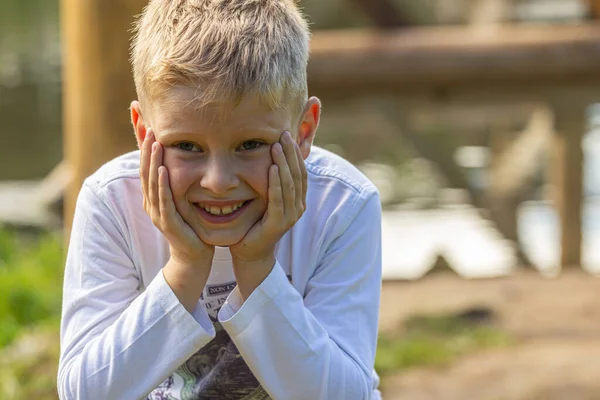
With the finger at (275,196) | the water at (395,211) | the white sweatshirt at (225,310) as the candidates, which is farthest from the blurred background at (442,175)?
the finger at (275,196)

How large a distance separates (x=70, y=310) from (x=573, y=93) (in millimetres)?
3699

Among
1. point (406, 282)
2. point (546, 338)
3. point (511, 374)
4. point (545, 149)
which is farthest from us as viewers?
point (545, 149)

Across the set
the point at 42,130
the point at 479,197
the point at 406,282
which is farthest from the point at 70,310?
the point at 42,130

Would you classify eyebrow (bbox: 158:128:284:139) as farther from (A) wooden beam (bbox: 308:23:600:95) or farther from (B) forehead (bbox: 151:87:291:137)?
(A) wooden beam (bbox: 308:23:600:95)

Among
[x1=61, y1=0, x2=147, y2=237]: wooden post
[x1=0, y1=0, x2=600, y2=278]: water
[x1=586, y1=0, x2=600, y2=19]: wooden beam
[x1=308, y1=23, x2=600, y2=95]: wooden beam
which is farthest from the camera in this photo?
[x1=0, y1=0, x2=600, y2=278]: water

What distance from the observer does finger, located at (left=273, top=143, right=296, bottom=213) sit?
5.88ft

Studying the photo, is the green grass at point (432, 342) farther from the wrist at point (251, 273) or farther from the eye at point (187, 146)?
the eye at point (187, 146)

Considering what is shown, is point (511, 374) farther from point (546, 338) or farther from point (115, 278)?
point (115, 278)

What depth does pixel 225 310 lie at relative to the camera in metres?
1.89

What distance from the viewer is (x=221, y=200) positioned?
70.9 inches

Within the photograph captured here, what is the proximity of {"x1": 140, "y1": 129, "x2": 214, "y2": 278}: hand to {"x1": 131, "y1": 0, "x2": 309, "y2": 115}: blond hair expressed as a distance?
11cm

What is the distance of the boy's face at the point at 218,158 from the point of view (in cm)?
177

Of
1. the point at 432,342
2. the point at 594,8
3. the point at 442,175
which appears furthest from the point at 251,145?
the point at 442,175

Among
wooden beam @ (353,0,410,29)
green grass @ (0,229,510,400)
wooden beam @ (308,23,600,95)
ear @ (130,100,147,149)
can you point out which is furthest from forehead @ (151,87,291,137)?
wooden beam @ (353,0,410,29)
